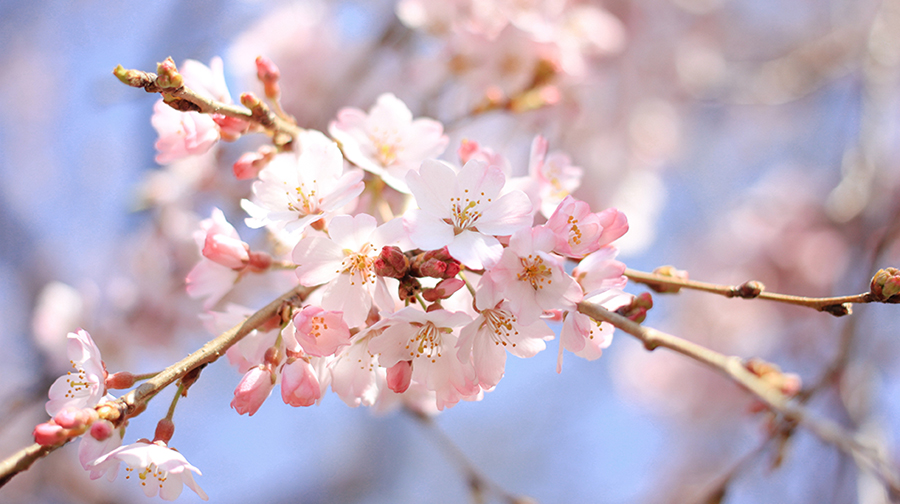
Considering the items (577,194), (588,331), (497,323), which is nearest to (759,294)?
(588,331)

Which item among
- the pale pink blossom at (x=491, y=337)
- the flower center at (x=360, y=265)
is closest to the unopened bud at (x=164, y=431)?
the flower center at (x=360, y=265)

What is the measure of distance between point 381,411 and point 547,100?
1.08 meters

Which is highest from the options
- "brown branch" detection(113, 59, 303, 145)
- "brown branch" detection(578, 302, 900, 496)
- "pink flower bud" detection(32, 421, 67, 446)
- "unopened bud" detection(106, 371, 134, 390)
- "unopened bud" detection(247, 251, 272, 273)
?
"brown branch" detection(113, 59, 303, 145)

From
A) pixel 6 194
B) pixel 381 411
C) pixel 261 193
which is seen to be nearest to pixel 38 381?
pixel 381 411

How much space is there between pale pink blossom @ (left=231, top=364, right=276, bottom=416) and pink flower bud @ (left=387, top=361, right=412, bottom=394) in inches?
7.9

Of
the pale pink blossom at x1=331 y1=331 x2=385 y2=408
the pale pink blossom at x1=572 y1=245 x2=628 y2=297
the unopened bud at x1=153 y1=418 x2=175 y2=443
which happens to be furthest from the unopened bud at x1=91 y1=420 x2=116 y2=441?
the pale pink blossom at x1=572 y1=245 x2=628 y2=297

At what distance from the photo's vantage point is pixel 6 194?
12.9 feet

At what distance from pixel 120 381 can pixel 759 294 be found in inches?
40.4

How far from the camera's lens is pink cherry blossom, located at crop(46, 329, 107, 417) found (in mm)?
844

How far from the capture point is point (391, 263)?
860 mm

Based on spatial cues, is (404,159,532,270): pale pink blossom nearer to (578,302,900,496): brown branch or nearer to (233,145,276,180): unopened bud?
(578,302,900,496): brown branch

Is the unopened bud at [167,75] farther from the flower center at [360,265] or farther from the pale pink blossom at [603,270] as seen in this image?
the pale pink blossom at [603,270]

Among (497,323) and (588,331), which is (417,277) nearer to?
(497,323)

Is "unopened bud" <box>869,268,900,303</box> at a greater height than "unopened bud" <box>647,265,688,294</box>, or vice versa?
"unopened bud" <box>647,265,688,294</box>
